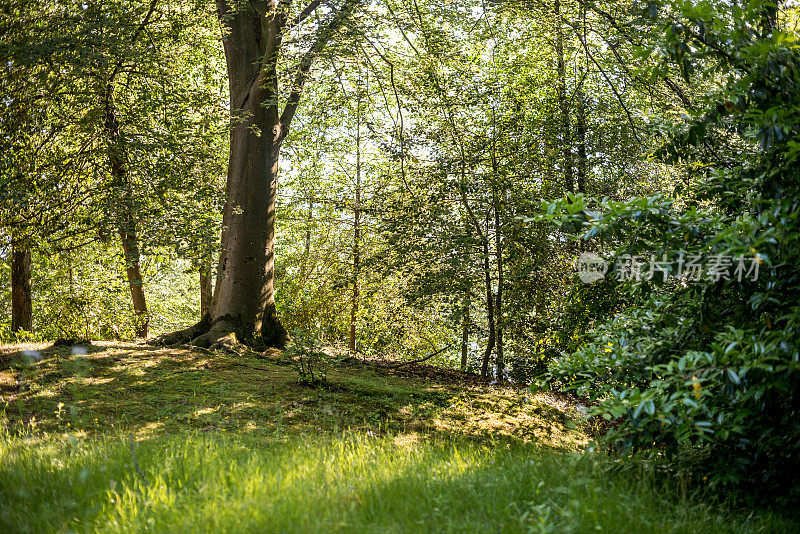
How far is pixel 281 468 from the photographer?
12.5 ft

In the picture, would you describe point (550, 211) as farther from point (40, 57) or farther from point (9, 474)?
point (40, 57)

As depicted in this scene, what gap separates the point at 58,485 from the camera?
12.4ft

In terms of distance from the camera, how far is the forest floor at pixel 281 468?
120 inches

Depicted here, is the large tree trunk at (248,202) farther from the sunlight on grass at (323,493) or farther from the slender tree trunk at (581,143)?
the slender tree trunk at (581,143)

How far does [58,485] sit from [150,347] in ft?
18.5

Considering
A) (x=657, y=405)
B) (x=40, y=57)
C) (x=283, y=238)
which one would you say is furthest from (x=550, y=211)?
(x=283, y=238)

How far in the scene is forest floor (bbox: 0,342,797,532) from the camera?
3.05 metres

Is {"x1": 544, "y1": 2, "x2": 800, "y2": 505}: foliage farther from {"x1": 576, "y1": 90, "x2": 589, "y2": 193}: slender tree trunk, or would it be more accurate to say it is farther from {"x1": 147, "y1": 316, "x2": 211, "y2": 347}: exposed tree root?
{"x1": 147, "y1": 316, "x2": 211, "y2": 347}: exposed tree root

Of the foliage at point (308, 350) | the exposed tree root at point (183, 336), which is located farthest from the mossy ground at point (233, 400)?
the exposed tree root at point (183, 336)

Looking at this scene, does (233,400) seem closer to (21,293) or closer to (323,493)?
(323,493)

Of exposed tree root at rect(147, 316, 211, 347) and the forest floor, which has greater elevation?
exposed tree root at rect(147, 316, 211, 347)

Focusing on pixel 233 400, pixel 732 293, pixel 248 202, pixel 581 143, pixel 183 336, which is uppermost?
pixel 581 143

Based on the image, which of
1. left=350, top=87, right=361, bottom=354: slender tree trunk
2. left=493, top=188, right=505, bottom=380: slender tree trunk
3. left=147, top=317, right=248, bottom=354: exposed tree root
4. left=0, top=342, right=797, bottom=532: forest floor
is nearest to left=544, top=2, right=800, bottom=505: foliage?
left=0, top=342, right=797, bottom=532: forest floor

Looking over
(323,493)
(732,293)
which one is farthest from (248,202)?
(732,293)
